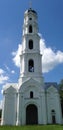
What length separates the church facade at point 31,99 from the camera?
32.5 meters

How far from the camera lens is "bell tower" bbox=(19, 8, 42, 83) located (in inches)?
1399

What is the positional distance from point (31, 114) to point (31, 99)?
8.73ft

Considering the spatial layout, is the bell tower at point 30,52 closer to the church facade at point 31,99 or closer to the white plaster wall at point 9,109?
the church facade at point 31,99

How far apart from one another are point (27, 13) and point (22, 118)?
22325mm

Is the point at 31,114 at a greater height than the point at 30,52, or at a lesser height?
lesser

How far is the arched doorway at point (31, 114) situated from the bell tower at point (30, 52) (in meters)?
4.92

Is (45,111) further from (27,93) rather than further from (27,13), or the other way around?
(27,13)

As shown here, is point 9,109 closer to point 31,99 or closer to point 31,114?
point 31,114

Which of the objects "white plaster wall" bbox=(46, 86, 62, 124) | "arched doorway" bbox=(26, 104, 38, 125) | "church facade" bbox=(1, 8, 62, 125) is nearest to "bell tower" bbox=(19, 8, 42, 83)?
"church facade" bbox=(1, 8, 62, 125)

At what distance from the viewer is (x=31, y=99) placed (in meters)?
33.4

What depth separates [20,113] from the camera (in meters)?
32.1

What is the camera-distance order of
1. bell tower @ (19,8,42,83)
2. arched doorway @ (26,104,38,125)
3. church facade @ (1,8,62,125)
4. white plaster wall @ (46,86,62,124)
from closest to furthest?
church facade @ (1,8,62,125)
white plaster wall @ (46,86,62,124)
arched doorway @ (26,104,38,125)
bell tower @ (19,8,42,83)

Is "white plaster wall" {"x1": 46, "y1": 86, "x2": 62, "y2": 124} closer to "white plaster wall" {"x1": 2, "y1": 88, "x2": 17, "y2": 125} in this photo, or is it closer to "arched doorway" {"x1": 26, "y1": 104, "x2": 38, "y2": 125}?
"arched doorway" {"x1": 26, "y1": 104, "x2": 38, "y2": 125}

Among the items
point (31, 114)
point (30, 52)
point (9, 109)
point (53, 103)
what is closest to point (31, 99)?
point (31, 114)
